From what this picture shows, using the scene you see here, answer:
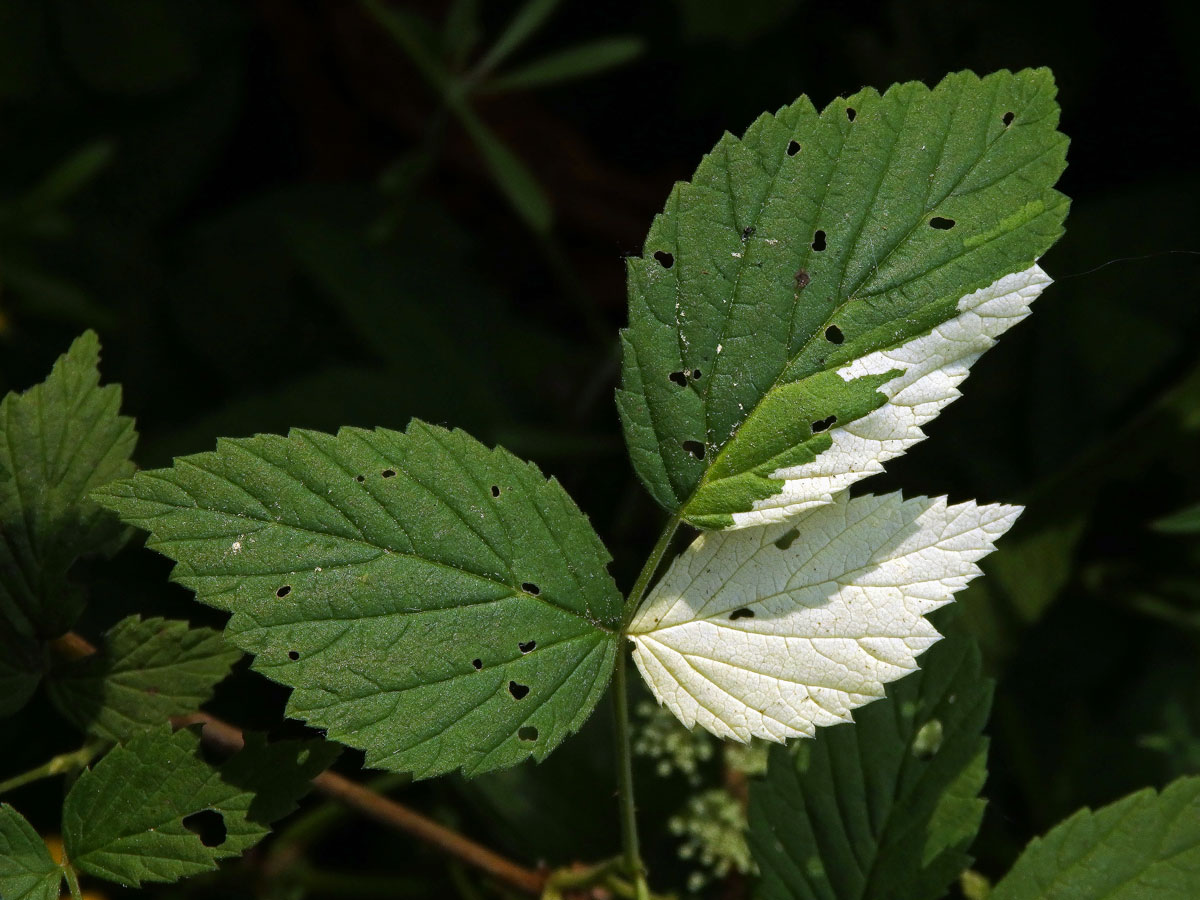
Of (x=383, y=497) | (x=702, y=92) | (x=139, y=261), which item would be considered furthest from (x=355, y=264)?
(x=383, y=497)

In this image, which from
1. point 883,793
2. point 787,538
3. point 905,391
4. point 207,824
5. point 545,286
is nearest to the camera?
point 905,391

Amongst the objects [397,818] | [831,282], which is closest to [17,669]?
[397,818]

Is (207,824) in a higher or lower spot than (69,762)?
lower

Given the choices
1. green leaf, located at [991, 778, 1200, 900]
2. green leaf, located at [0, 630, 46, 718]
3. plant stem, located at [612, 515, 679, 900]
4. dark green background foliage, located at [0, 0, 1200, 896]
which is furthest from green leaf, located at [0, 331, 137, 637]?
green leaf, located at [991, 778, 1200, 900]

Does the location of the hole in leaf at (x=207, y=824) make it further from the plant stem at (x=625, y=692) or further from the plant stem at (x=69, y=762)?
the plant stem at (x=625, y=692)

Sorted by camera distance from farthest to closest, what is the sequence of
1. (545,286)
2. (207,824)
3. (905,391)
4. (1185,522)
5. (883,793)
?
(545,286)
(207,824)
(1185,522)
(883,793)
(905,391)

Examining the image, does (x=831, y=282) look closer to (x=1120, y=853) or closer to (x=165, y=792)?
(x=1120, y=853)
